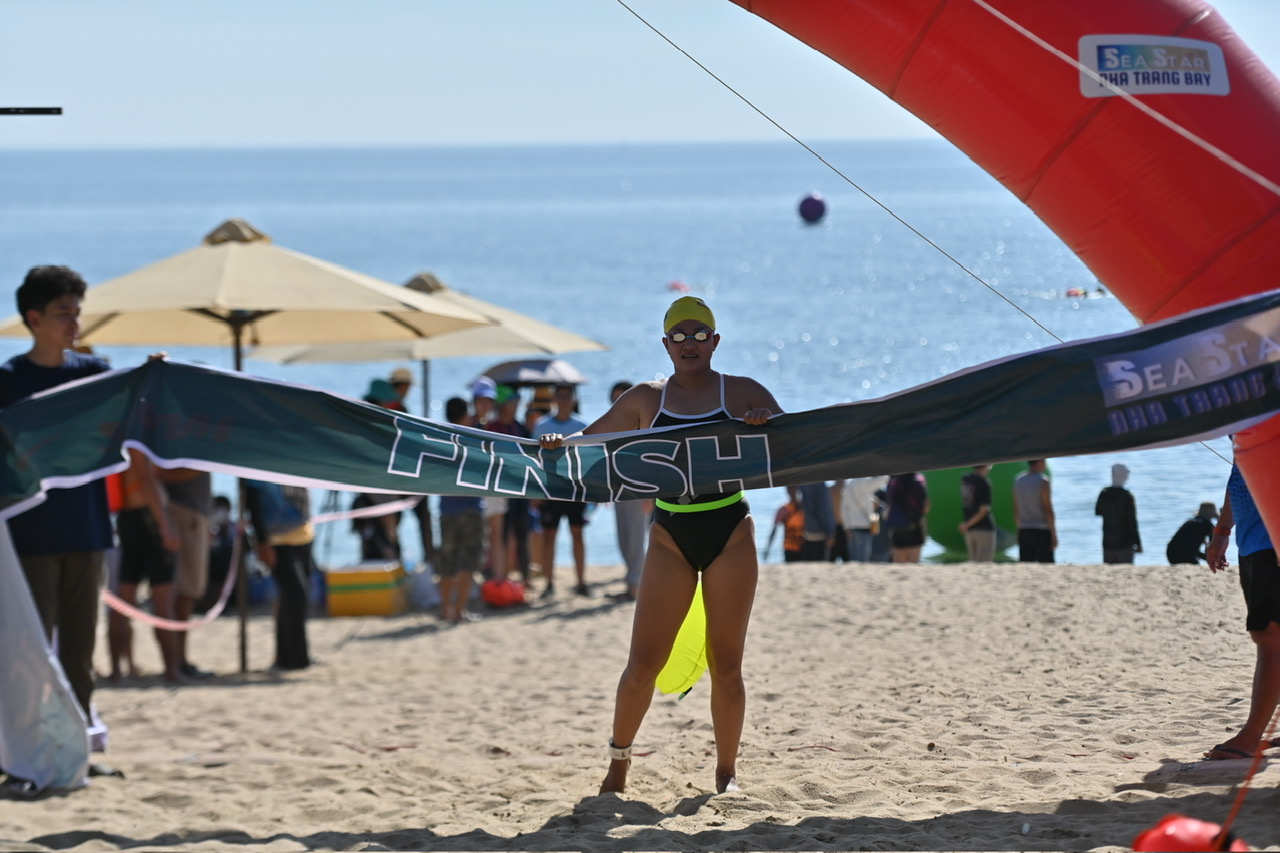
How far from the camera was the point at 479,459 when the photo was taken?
545 centimetres

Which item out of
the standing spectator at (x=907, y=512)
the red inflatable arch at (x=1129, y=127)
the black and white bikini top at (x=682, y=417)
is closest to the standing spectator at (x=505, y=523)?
the standing spectator at (x=907, y=512)

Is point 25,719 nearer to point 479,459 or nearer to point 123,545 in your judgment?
point 479,459

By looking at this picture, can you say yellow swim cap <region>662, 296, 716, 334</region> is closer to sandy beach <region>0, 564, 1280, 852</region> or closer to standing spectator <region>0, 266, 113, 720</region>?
sandy beach <region>0, 564, 1280, 852</region>

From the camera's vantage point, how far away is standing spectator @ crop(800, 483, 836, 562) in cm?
1220

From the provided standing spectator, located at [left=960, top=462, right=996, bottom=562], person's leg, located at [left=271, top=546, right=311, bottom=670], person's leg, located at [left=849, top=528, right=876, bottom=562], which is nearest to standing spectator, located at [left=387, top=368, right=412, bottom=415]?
person's leg, located at [left=271, top=546, right=311, bottom=670]

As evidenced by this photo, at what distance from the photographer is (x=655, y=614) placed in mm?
5199

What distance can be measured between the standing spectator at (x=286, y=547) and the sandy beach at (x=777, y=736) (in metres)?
0.34

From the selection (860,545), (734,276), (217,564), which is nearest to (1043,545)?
(860,545)

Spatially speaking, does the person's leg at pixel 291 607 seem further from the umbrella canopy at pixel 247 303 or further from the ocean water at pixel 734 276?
the ocean water at pixel 734 276

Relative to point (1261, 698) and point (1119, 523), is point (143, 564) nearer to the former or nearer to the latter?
point (1261, 698)

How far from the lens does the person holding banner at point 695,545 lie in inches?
203

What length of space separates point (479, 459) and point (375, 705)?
11.5ft

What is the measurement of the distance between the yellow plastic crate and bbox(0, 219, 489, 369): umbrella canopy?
2145 millimetres

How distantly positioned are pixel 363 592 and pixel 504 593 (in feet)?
4.17
